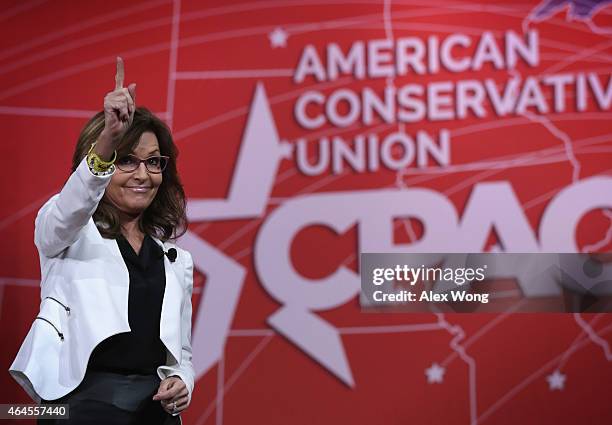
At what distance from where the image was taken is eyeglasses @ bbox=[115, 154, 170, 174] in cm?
187

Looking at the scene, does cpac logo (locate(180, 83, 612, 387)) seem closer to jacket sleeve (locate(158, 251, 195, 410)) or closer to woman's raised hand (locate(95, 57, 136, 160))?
jacket sleeve (locate(158, 251, 195, 410))

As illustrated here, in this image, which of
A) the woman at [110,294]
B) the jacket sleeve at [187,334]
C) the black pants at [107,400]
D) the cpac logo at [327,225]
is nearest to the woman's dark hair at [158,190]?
the woman at [110,294]

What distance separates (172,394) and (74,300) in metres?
0.30

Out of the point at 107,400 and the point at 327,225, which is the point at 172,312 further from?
the point at 327,225

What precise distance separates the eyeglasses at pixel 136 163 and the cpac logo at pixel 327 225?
1214 millimetres

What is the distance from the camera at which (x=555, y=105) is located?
319 centimetres

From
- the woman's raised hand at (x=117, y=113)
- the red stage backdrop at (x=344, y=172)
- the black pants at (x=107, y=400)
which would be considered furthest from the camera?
the red stage backdrop at (x=344, y=172)

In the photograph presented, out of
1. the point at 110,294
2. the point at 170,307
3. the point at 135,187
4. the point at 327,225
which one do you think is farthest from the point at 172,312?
the point at 327,225

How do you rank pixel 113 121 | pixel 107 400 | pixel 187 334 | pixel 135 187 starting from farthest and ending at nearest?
1. pixel 187 334
2. pixel 135 187
3. pixel 107 400
4. pixel 113 121

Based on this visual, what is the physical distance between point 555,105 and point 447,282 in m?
0.85

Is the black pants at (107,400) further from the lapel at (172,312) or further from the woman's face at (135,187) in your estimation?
the woman's face at (135,187)

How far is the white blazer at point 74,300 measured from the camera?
5.38 ft

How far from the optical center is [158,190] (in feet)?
6.70

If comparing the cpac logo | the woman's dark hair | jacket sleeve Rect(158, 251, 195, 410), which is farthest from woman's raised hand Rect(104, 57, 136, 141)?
the cpac logo
